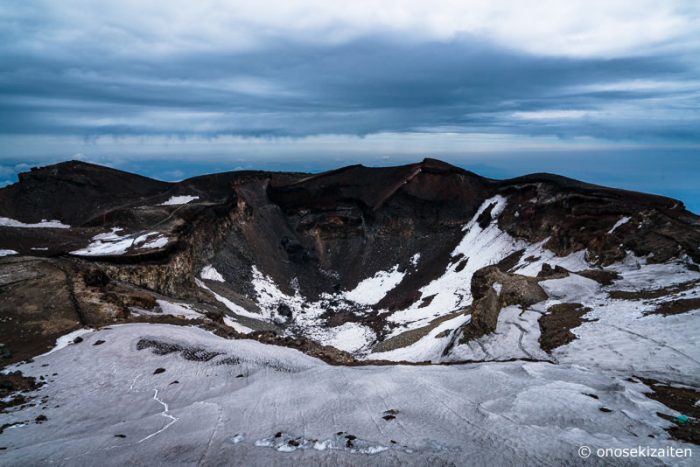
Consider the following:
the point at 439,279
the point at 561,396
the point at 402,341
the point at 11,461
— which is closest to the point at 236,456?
the point at 11,461

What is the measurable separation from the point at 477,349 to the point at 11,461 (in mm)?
17656

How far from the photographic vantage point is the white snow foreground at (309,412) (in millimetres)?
8320

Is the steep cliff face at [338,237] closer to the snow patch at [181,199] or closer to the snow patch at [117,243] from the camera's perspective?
the snow patch at [117,243]

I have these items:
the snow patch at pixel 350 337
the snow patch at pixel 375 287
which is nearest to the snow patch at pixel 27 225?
the snow patch at pixel 375 287

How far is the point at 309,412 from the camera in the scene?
10.5 m

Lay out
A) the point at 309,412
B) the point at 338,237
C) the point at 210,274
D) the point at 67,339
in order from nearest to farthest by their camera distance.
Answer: the point at 309,412, the point at 67,339, the point at 210,274, the point at 338,237

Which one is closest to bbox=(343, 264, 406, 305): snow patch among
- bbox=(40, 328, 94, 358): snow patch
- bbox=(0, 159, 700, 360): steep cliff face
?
bbox=(0, 159, 700, 360): steep cliff face

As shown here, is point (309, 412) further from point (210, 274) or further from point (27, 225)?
point (27, 225)

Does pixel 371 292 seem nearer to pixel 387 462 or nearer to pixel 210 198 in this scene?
pixel 210 198

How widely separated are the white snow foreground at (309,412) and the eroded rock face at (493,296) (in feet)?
23.4

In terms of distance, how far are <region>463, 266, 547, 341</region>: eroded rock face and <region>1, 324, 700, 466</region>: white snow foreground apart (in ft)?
23.4

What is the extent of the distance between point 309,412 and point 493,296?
589 inches

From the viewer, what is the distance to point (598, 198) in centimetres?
4156

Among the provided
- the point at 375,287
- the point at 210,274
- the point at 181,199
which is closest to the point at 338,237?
the point at 375,287
